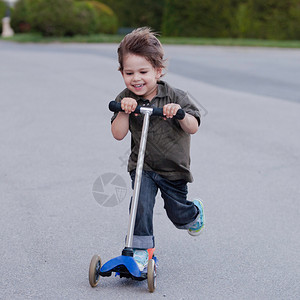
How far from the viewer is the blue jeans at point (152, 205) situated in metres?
3.63

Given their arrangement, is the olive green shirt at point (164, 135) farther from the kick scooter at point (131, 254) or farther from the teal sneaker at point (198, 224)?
the teal sneaker at point (198, 224)

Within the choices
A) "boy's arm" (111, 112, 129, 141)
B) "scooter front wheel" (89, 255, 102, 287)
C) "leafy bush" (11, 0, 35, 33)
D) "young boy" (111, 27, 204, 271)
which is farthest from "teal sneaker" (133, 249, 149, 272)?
"leafy bush" (11, 0, 35, 33)

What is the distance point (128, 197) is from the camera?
5543 mm

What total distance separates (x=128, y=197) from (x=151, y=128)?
196 cm

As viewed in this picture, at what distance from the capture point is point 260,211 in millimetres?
5195

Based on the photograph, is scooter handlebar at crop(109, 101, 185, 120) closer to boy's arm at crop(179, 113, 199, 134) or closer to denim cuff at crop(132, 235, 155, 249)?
boy's arm at crop(179, 113, 199, 134)

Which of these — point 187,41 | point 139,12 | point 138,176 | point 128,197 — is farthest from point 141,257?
point 139,12

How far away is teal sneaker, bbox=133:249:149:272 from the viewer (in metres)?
3.55

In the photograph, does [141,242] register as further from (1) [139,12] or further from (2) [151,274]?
(1) [139,12]

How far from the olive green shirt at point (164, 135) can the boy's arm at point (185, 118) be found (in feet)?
0.26

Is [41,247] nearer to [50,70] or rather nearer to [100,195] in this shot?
[100,195]

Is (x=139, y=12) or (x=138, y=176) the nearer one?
(x=138, y=176)

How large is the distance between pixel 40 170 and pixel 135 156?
278 centimetres

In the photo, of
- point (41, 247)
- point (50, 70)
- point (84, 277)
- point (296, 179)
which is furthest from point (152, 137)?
point (50, 70)
